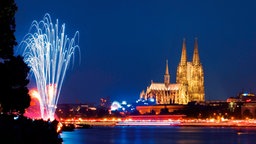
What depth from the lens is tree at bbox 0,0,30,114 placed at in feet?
100

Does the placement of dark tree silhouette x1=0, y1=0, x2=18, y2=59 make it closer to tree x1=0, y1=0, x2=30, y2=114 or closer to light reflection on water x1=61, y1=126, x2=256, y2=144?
tree x1=0, y1=0, x2=30, y2=114

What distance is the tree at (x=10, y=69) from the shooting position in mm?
30594

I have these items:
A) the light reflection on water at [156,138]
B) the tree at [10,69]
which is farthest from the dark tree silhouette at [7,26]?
the light reflection on water at [156,138]

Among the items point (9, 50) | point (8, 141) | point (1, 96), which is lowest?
point (8, 141)

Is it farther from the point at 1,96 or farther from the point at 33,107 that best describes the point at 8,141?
the point at 33,107

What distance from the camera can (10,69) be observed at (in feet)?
111

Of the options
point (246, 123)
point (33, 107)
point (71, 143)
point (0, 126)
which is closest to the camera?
point (0, 126)

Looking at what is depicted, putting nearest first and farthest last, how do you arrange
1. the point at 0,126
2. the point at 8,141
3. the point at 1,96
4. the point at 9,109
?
the point at 8,141
the point at 0,126
the point at 1,96
the point at 9,109

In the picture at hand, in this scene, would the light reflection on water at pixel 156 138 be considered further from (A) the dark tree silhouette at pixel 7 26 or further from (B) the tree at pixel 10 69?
(A) the dark tree silhouette at pixel 7 26

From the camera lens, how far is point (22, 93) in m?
35.5

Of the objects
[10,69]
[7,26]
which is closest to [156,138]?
[10,69]

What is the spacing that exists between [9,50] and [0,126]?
16.9 ft

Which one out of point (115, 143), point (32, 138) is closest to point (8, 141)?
point (32, 138)

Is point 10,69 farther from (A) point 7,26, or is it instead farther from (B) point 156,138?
(B) point 156,138
